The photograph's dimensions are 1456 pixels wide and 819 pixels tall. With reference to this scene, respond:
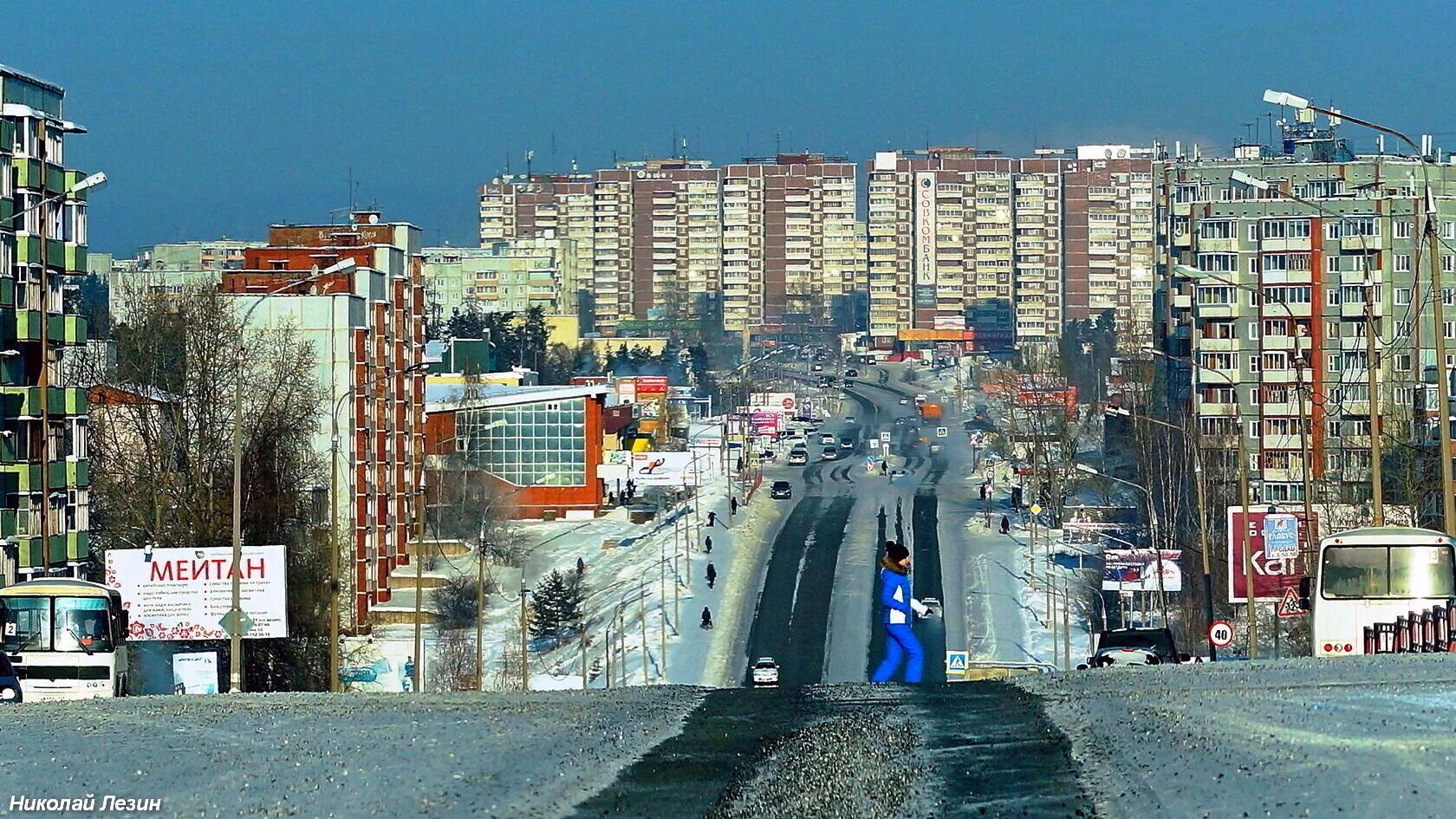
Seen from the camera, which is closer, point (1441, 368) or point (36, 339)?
point (1441, 368)

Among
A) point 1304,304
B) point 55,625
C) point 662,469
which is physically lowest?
point 662,469

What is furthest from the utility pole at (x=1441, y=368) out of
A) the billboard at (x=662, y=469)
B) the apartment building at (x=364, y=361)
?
the billboard at (x=662, y=469)

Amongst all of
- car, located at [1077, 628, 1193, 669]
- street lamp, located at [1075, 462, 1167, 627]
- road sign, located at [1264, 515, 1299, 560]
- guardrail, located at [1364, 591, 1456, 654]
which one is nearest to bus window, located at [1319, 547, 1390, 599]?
guardrail, located at [1364, 591, 1456, 654]

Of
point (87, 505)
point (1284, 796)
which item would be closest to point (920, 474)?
point (87, 505)

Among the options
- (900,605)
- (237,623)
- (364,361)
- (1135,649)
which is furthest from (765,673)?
(900,605)

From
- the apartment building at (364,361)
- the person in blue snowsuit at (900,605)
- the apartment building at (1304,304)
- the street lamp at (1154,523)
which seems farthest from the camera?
the apartment building at (1304,304)

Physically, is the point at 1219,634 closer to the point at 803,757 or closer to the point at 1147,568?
the point at 1147,568

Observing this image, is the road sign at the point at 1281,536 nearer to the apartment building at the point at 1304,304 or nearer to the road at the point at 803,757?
the road at the point at 803,757
